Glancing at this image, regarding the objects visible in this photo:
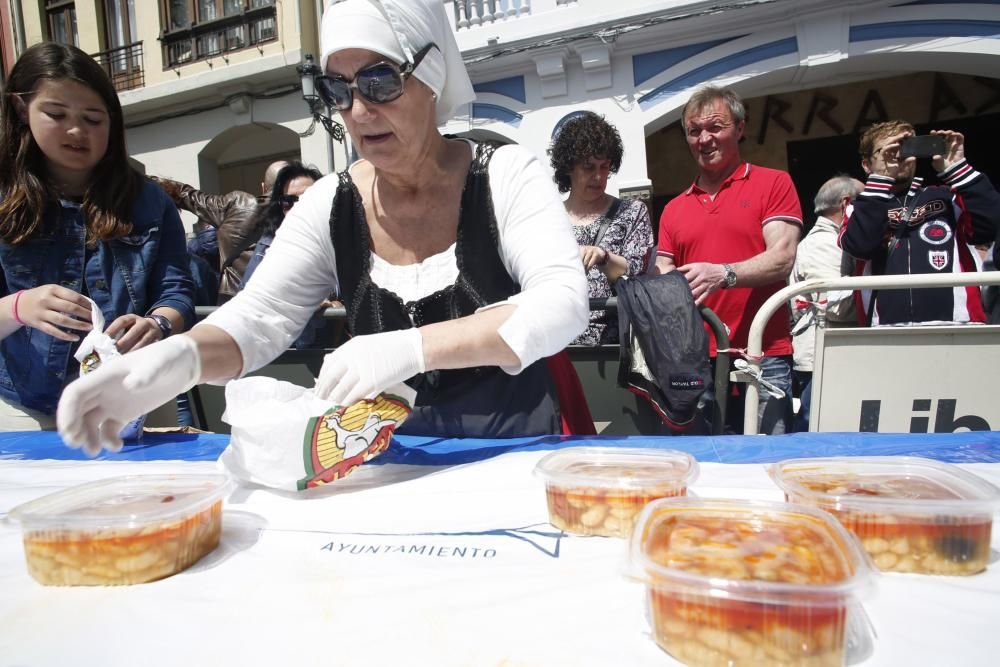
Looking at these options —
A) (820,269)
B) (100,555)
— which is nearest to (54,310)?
(100,555)

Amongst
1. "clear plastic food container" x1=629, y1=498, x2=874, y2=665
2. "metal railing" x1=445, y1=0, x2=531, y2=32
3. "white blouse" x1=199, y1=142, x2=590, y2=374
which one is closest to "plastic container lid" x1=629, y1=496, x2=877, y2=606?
"clear plastic food container" x1=629, y1=498, x2=874, y2=665

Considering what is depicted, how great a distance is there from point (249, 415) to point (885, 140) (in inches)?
121

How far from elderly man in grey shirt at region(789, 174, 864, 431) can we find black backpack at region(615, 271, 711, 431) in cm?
Answer: 177

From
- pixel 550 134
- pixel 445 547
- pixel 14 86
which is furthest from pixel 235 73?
pixel 445 547

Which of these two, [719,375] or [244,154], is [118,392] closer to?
[719,375]

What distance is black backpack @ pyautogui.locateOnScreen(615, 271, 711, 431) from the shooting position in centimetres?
195

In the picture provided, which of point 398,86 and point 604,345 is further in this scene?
point 604,345

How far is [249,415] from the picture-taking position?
124 cm

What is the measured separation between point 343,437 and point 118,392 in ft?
1.52

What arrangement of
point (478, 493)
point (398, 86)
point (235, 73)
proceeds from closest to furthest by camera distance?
point (478, 493) < point (398, 86) < point (235, 73)

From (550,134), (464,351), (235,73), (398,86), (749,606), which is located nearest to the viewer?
(749,606)

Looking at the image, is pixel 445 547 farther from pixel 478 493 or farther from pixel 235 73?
pixel 235 73

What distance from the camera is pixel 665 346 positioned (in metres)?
1.99

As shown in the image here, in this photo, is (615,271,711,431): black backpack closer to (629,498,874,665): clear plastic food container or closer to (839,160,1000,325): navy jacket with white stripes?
(629,498,874,665): clear plastic food container
